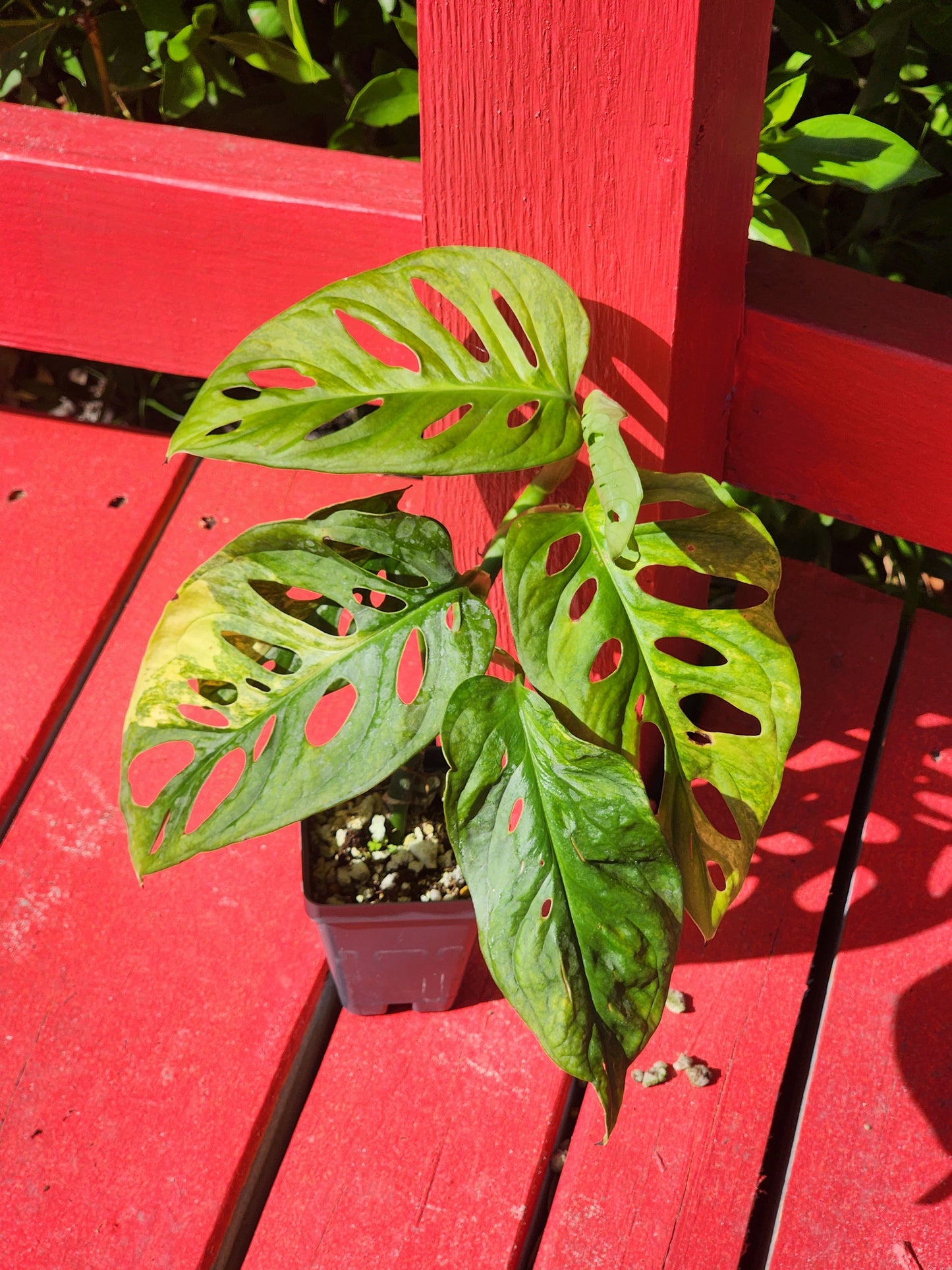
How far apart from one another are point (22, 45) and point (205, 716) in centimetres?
75

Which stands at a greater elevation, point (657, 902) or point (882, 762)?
point (657, 902)

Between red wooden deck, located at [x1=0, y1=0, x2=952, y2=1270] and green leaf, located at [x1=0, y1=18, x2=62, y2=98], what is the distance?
0.23m

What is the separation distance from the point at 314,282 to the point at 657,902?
62cm

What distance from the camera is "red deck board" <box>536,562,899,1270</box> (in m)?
1.04

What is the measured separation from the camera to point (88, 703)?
138cm

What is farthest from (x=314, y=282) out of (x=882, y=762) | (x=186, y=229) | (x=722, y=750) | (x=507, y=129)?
(x=882, y=762)

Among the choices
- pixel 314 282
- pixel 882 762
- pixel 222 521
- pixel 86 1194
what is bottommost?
pixel 86 1194

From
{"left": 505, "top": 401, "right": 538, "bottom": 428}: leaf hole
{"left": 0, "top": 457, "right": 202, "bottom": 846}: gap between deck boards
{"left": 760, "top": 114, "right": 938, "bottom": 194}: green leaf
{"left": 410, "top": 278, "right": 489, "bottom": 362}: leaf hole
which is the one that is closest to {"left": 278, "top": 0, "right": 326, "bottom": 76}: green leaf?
{"left": 410, "top": 278, "right": 489, "bottom": 362}: leaf hole

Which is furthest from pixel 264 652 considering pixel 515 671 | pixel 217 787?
pixel 217 787

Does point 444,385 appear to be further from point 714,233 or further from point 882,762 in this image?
point 882,762

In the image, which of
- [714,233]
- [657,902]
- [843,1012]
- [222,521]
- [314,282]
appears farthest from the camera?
[222,521]

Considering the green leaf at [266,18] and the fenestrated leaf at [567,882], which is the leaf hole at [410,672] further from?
the green leaf at [266,18]

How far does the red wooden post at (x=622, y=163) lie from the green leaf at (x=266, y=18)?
509 mm

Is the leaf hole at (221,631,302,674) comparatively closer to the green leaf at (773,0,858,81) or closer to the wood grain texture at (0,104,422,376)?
the wood grain texture at (0,104,422,376)
